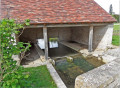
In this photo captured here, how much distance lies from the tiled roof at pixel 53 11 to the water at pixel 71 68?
2.96 meters

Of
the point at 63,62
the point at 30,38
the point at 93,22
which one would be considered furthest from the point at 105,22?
the point at 30,38

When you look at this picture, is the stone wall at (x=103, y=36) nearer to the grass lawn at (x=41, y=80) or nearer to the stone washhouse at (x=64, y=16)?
the stone washhouse at (x=64, y=16)

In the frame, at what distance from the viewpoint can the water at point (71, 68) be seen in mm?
4624

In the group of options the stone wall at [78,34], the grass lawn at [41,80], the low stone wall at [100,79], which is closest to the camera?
the low stone wall at [100,79]

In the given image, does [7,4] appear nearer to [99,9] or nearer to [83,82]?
[83,82]

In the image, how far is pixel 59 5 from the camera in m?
7.82

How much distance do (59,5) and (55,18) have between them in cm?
234

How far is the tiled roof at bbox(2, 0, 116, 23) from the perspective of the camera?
19.1 feet

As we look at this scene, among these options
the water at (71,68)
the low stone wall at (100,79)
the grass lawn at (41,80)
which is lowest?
the water at (71,68)

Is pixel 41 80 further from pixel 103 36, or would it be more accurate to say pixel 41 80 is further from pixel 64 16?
pixel 103 36

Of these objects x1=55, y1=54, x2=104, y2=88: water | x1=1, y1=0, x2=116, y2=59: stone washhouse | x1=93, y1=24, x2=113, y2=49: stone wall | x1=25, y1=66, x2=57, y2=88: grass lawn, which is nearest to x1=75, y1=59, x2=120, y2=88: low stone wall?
x1=25, y1=66, x2=57, y2=88: grass lawn

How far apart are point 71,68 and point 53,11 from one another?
4.40 metres

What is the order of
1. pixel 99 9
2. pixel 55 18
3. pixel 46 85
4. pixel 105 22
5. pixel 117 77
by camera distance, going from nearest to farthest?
pixel 117 77 < pixel 46 85 < pixel 55 18 < pixel 105 22 < pixel 99 9

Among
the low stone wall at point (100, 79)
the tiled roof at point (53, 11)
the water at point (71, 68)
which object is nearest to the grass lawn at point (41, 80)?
the water at point (71, 68)
